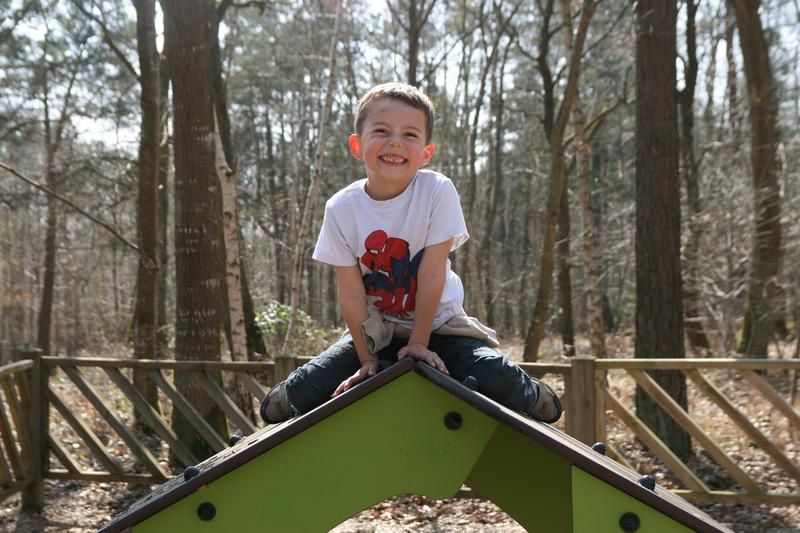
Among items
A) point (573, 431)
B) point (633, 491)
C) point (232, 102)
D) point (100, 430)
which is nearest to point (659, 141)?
point (573, 431)

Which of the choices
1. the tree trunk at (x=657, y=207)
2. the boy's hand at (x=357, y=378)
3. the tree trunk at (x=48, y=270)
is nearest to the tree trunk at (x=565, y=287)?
the tree trunk at (x=657, y=207)

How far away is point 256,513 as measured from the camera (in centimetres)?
275

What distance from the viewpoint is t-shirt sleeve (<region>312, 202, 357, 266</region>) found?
333cm

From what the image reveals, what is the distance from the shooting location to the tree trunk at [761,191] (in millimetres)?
11578

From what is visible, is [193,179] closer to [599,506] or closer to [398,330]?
[398,330]

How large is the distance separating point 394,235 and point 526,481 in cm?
130

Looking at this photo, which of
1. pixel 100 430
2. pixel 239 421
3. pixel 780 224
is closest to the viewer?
pixel 239 421

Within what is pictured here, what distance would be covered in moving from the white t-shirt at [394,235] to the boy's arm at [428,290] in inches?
2.2

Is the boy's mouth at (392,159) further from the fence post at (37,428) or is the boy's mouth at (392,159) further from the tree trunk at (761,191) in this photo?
the tree trunk at (761,191)

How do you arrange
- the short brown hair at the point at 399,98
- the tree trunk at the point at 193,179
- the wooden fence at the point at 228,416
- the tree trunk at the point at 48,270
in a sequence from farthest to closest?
1. the tree trunk at the point at 48,270
2. the tree trunk at the point at 193,179
3. the wooden fence at the point at 228,416
4. the short brown hair at the point at 399,98

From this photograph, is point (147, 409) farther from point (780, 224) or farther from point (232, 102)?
point (232, 102)

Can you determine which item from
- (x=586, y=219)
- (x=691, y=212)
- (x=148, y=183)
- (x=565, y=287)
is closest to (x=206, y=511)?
(x=148, y=183)

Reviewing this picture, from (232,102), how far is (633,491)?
29.8 m

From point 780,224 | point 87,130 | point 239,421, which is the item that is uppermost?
point 87,130
